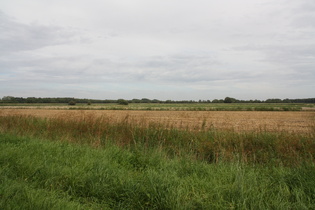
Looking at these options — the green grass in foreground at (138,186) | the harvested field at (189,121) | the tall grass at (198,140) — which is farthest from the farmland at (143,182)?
the harvested field at (189,121)

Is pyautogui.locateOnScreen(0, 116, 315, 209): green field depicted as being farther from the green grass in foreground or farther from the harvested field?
the harvested field

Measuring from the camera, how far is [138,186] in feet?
15.0

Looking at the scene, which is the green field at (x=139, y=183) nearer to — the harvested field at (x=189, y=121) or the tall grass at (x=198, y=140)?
the tall grass at (x=198, y=140)

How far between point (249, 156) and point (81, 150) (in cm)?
620

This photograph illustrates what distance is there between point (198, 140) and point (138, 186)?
569 centimetres

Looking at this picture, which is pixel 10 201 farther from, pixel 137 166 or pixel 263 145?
pixel 263 145

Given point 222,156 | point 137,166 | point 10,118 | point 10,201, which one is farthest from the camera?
point 10,118

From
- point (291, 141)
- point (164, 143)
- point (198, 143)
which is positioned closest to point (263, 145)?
point (291, 141)

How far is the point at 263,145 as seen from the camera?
9336 millimetres

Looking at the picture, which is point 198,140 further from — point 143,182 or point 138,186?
point 138,186

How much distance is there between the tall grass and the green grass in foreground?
189 centimetres

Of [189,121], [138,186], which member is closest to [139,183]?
[138,186]

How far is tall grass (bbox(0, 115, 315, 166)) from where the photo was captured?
26.3 ft

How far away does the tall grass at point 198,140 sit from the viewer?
8016 millimetres
